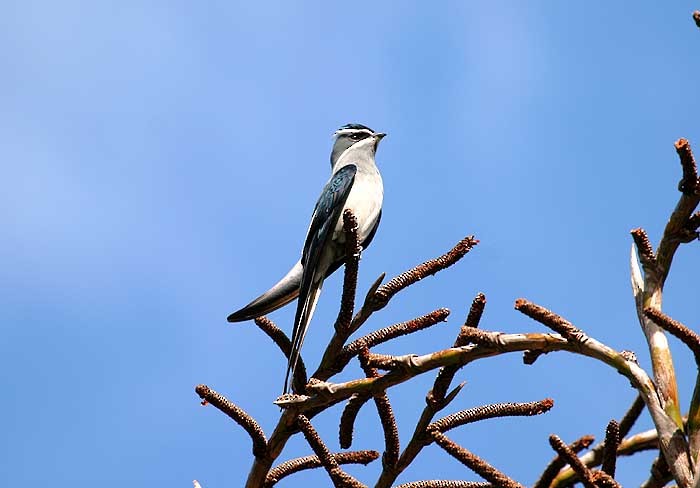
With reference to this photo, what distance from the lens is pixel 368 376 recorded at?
4.88 m

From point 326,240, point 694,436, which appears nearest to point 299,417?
point 694,436

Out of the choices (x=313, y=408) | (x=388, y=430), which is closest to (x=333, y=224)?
(x=313, y=408)

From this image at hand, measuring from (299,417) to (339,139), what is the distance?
Answer: 22.6 ft

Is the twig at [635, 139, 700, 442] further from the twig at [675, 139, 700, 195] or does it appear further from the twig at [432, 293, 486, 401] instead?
the twig at [432, 293, 486, 401]

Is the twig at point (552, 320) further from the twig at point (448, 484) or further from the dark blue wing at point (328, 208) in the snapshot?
the dark blue wing at point (328, 208)

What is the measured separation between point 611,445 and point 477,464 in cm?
59

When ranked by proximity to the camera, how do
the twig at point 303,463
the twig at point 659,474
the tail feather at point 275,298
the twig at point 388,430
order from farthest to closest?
the tail feather at point 275,298 < the twig at point 303,463 < the twig at point 388,430 < the twig at point 659,474

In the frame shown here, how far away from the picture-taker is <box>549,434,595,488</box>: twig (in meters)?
3.81

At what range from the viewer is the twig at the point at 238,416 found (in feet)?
16.8

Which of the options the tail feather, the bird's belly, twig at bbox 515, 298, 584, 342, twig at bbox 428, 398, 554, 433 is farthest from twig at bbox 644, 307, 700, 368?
the bird's belly

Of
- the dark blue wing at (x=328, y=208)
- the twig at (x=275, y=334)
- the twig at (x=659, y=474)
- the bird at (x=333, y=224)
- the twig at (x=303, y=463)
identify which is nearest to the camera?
the twig at (x=659, y=474)

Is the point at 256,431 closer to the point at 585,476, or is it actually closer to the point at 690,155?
the point at 585,476

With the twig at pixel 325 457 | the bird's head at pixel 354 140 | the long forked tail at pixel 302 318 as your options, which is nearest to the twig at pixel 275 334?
the long forked tail at pixel 302 318

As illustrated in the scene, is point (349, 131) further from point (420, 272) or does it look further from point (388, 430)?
point (388, 430)
